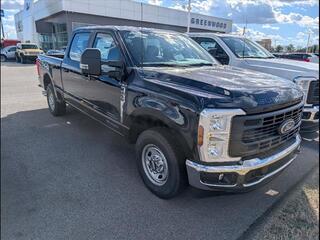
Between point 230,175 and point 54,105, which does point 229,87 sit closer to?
point 230,175

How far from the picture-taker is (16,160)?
4027 mm

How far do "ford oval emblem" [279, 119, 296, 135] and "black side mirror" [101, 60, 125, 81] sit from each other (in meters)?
1.97

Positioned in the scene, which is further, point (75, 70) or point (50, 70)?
point (50, 70)

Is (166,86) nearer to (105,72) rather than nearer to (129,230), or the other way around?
(105,72)

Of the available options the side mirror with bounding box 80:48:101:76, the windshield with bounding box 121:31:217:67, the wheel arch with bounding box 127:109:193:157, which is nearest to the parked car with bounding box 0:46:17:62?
the windshield with bounding box 121:31:217:67

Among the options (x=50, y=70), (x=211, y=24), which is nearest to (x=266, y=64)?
(x=211, y=24)

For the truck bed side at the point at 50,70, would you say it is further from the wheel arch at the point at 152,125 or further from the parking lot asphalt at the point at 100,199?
the wheel arch at the point at 152,125

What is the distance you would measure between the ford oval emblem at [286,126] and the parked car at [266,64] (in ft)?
6.97

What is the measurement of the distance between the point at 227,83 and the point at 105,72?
1.73 meters

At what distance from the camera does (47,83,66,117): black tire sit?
245 inches

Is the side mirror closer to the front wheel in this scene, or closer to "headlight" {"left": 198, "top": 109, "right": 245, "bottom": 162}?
"headlight" {"left": 198, "top": 109, "right": 245, "bottom": 162}

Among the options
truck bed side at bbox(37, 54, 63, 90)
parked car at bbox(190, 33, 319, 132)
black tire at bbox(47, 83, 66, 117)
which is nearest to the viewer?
parked car at bbox(190, 33, 319, 132)

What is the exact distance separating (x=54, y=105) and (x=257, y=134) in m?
5.03

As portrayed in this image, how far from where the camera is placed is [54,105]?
632 centimetres
